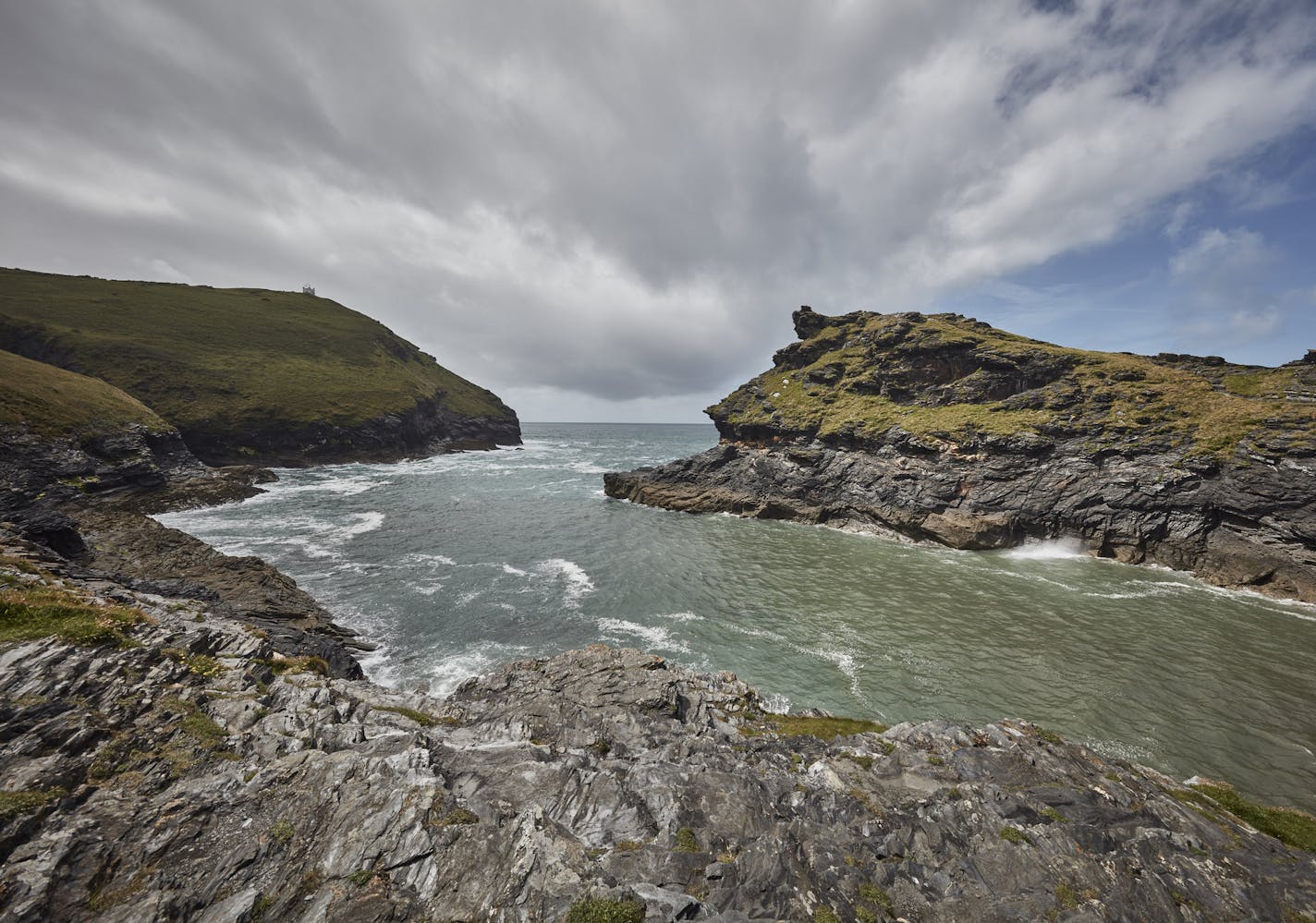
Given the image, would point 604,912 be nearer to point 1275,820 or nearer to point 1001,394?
point 1275,820

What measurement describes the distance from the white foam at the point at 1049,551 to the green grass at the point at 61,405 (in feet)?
351

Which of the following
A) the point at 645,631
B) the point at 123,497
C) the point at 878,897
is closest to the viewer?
the point at 878,897

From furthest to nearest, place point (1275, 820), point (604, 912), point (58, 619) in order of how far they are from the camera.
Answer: point (58, 619), point (1275, 820), point (604, 912)

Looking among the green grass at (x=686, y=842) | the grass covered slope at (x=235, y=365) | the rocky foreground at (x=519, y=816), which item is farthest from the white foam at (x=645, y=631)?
the grass covered slope at (x=235, y=365)

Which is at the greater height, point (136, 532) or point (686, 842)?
point (686, 842)

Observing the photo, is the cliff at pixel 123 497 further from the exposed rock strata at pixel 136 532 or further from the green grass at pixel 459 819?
the green grass at pixel 459 819

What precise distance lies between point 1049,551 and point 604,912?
5984 cm

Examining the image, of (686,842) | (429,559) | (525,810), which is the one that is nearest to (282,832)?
(525,810)

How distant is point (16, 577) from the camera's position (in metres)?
16.5

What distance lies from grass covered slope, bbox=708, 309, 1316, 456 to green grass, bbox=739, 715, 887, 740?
53164 millimetres

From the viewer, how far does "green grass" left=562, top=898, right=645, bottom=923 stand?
7406 mm

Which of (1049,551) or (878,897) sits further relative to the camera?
(1049,551)

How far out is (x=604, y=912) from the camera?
7484 mm

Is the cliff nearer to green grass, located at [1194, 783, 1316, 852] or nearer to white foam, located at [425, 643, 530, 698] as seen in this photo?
white foam, located at [425, 643, 530, 698]
